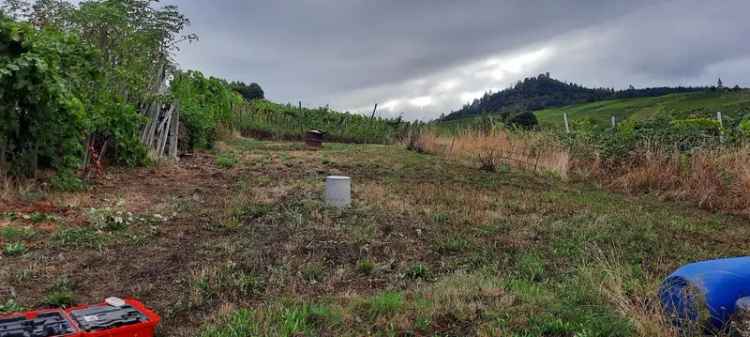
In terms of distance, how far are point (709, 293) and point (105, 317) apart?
2622mm

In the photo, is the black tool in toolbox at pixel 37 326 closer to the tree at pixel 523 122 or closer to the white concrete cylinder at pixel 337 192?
the white concrete cylinder at pixel 337 192

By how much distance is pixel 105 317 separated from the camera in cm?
208

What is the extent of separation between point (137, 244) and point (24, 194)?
5.71 ft

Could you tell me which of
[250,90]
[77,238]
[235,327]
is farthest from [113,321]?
[250,90]

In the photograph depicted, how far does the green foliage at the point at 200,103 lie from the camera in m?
9.56

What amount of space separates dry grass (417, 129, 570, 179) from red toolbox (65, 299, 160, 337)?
7.29 m

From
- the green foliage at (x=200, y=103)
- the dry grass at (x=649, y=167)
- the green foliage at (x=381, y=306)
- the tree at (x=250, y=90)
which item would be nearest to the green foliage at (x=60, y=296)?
the green foliage at (x=381, y=306)

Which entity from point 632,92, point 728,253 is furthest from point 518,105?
point 728,253

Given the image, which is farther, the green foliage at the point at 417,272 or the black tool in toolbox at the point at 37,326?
the green foliage at the point at 417,272

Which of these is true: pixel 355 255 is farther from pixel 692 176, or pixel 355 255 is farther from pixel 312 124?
pixel 312 124

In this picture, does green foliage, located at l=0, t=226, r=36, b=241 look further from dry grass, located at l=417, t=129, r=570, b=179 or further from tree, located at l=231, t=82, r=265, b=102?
tree, located at l=231, t=82, r=265, b=102

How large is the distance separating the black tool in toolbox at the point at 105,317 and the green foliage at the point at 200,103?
6.98 meters

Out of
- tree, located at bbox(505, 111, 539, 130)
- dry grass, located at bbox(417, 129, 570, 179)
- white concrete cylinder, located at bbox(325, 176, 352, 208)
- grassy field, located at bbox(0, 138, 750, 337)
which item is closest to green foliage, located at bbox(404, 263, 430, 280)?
grassy field, located at bbox(0, 138, 750, 337)

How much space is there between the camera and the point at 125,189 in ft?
17.6
